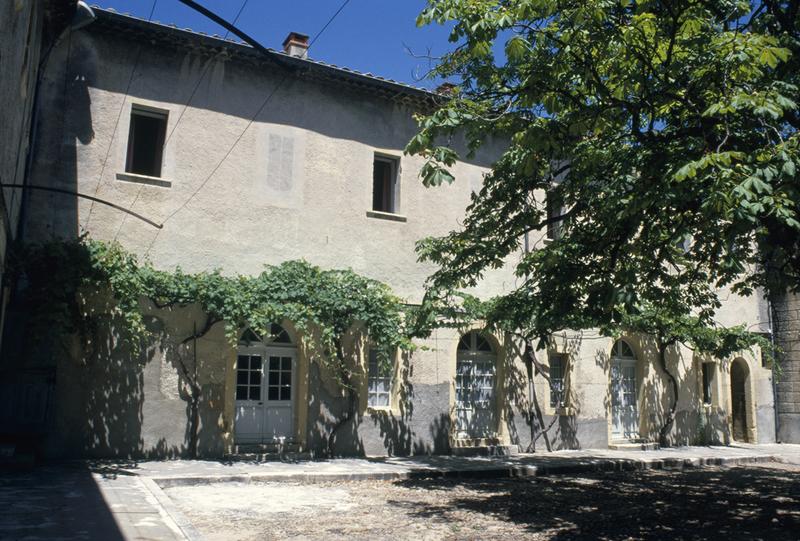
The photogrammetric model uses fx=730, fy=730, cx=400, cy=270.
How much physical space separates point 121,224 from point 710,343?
45.9 feet

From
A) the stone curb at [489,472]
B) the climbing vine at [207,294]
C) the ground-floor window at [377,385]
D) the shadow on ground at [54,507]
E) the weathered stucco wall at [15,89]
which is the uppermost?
the weathered stucco wall at [15,89]

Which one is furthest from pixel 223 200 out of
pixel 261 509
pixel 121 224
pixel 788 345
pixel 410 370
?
pixel 788 345

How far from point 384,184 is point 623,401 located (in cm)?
804

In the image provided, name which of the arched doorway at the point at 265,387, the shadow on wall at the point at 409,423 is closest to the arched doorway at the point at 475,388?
the shadow on wall at the point at 409,423

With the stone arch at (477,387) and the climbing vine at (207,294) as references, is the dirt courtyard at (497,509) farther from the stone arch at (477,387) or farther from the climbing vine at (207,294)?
the stone arch at (477,387)

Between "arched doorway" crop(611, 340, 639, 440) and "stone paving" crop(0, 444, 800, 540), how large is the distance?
3.50 ft

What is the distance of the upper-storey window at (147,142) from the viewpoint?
523 inches

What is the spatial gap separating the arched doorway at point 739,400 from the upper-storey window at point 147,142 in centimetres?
1623

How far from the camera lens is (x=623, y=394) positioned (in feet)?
59.1

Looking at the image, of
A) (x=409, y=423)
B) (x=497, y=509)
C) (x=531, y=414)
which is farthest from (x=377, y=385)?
(x=497, y=509)

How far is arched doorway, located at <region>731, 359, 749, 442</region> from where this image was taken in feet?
66.6

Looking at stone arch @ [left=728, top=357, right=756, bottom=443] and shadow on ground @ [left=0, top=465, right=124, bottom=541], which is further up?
stone arch @ [left=728, top=357, right=756, bottom=443]

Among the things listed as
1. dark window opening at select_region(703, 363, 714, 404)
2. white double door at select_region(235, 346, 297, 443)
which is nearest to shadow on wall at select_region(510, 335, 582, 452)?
white double door at select_region(235, 346, 297, 443)

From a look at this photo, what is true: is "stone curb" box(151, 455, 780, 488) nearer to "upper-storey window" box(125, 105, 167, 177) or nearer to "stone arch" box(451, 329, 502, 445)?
"stone arch" box(451, 329, 502, 445)
